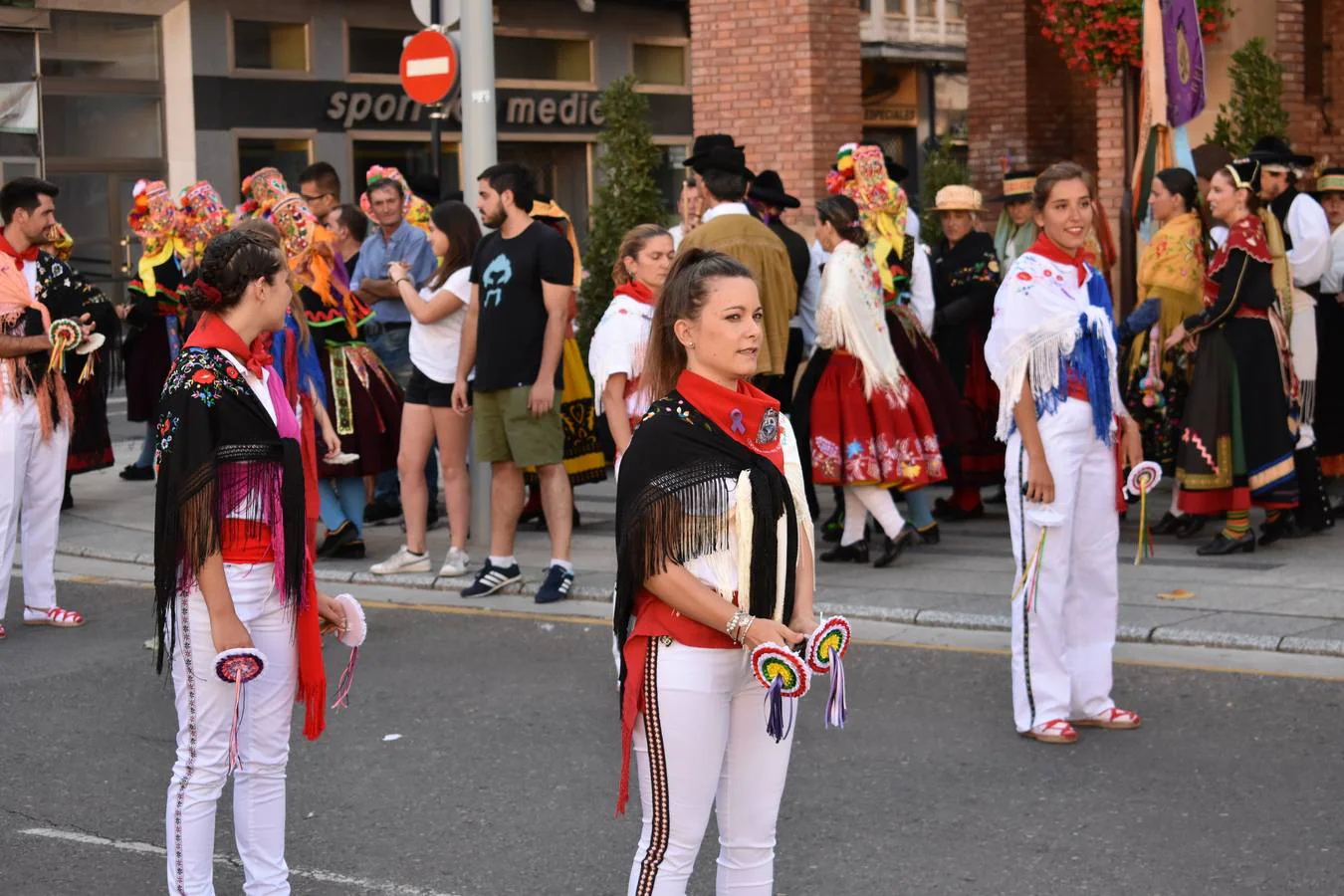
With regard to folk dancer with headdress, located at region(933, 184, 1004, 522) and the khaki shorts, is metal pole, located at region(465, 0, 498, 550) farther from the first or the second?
folk dancer with headdress, located at region(933, 184, 1004, 522)

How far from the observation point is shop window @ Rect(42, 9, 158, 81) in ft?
94.3

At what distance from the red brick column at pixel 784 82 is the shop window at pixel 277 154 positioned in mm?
14826

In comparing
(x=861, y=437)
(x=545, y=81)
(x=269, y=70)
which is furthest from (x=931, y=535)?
(x=545, y=81)

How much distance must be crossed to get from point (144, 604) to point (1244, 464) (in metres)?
5.83

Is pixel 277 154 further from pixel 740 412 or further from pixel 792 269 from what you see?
pixel 740 412

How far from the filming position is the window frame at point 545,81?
33.8 m

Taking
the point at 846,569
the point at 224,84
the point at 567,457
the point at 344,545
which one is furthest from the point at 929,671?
the point at 224,84

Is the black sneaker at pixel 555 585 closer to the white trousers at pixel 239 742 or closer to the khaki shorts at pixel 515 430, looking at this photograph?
the khaki shorts at pixel 515 430

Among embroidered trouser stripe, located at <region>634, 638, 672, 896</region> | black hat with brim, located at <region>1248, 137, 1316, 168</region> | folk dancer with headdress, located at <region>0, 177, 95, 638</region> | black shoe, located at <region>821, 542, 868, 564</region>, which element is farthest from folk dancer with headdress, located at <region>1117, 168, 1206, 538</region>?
embroidered trouser stripe, located at <region>634, 638, 672, 896</region>

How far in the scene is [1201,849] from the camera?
5910mm

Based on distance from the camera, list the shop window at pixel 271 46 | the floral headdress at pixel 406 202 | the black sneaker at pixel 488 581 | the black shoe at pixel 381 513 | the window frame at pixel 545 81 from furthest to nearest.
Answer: the window frame at pixel 545 81 → the shop window at pixel 271 46 → the floral headdress at pixel 406 202 → the black shoe at pixel 381 513 → the black sneaker at pixel 488 581

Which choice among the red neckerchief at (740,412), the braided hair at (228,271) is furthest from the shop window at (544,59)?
the red neckerchief at (740,412)

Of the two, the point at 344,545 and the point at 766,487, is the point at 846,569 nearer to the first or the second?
the point at 344,545

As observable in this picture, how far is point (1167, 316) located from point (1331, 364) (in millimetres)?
1464
